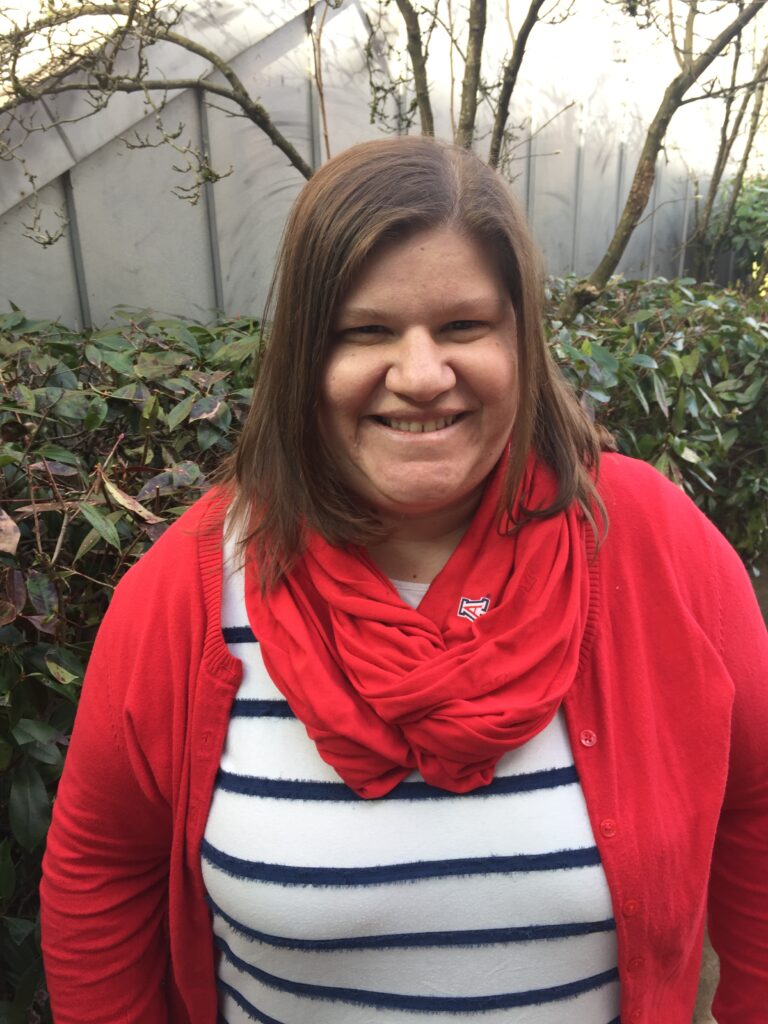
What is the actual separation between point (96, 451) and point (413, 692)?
3.29 ft

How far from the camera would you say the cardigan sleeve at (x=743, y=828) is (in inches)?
46.3

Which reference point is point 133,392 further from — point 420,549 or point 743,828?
point 743,828

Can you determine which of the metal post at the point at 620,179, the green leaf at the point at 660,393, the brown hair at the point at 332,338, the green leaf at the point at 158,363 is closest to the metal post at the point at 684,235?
the metal post at the point at 620,179

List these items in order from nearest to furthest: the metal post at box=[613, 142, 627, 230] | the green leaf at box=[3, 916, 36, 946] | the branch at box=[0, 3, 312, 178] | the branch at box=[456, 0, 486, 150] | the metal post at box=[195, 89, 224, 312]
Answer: the green leaf at box=[3, 916, 36, 946] < the branch at box=[0, 3, 312, 178] < the branch at box=[456, 0, 486, 150] < the metal post at box=[195, 89, 224, 312] < the metal post at box=[613, 142, 627, 230]

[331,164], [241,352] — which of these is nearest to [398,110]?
[241,352]

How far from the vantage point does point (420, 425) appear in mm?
1061

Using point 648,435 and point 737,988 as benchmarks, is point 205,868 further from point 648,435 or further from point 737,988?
point 648,435

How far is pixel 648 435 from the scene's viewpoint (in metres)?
2.35

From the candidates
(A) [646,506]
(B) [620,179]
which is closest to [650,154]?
(A) [646,506]

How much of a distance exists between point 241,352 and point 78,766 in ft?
3.68

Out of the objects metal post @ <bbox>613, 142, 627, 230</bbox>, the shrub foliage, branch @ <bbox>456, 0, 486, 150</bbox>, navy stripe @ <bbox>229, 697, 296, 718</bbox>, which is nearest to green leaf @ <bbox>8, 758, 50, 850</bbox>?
the shrub foliage

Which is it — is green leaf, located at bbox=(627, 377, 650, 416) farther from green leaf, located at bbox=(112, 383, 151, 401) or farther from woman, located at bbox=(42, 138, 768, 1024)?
green leaf, located at bbox=(112, 383, 151, 401)

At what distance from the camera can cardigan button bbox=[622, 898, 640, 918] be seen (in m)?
1.06

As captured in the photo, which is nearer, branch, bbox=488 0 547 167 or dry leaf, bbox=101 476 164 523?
dry leaf, bbox=101 476 164 523
